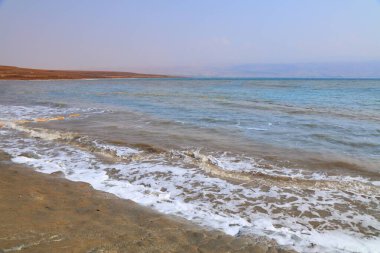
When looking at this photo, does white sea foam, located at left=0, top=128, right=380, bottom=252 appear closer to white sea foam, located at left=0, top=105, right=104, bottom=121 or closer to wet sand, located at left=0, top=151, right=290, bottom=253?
wet sand, located at left=0, top=151, right=290, bottom=253

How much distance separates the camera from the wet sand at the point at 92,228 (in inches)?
145

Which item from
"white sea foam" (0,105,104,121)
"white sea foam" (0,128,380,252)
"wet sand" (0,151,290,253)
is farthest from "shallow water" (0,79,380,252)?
"white sea foam" (0,105,104,121)

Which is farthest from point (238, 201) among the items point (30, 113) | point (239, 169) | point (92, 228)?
point (30, 113)

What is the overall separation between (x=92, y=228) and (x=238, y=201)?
2463 millimetres

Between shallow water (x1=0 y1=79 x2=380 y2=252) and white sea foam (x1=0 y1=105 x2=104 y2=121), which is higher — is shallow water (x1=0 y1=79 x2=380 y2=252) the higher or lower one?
the lower one

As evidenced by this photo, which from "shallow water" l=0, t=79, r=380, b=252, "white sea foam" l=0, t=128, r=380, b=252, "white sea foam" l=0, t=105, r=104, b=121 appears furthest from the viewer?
"white sea foam" l=0, t=105, r=104, b=121

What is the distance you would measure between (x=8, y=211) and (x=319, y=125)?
39.7 feet

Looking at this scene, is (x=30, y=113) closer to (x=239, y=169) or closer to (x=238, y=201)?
(x=239, y=169)

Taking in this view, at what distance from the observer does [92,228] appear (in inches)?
163

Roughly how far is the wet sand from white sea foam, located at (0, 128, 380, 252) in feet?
1.06

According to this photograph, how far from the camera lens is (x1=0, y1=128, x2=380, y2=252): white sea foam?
4367 mm

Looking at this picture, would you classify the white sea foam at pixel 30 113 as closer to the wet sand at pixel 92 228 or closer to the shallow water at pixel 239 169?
the shallow water at pixel 239 169

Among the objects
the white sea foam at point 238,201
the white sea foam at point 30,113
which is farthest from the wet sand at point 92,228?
the white sea foam at point 30,113

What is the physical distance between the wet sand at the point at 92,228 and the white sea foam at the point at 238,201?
1.06 feet
